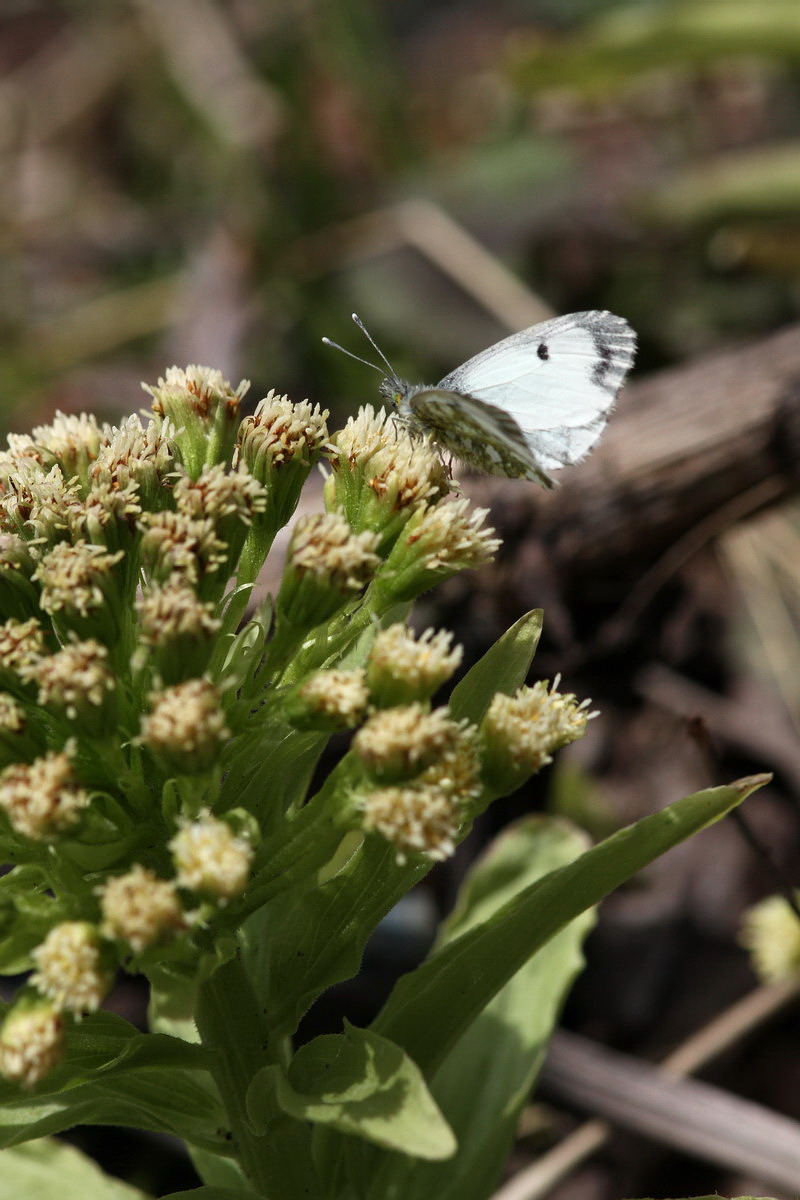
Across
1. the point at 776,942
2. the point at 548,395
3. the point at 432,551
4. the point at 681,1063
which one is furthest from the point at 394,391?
the point at 681,1063

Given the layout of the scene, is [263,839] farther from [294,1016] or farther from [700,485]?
[700,485]

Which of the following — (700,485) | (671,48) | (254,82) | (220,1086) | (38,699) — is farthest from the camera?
(254,82)

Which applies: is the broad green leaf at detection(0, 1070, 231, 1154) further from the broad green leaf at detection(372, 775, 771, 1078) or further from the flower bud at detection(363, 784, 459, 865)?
the flower bud at detection(363, 784, 459, 865)

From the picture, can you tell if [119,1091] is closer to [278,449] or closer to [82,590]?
[82,590]

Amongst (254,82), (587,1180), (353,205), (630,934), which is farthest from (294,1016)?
(254,82)

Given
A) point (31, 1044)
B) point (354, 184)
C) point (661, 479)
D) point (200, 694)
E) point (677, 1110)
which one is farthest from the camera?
point (354, 184)

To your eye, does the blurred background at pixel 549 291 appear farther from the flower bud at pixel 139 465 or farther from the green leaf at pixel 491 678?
the flower bud at pixel 139 465
